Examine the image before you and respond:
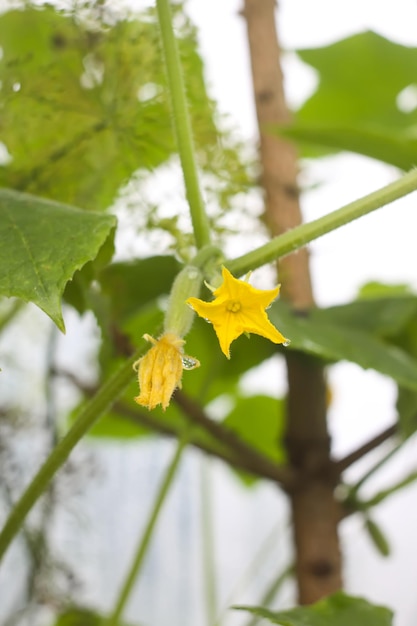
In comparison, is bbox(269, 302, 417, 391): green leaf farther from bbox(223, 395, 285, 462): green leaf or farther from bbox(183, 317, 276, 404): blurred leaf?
bbox(223, 395, 285, 462): green leaf

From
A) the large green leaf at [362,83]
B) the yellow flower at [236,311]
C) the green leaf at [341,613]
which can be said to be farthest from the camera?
the large green leaf at [362,83]

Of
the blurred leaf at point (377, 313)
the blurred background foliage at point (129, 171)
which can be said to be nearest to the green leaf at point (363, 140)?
the blurred background foliage at point (129, 171)

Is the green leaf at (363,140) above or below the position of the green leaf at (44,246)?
above

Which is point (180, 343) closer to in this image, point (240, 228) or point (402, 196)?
point (402, 196)

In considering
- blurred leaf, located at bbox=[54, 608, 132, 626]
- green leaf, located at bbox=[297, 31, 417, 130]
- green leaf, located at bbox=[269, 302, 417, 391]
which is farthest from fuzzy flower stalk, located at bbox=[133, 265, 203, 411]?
green leaf, located at bbox=[297, 31, 417, 130]

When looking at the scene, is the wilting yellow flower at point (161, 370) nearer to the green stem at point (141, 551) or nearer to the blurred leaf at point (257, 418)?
the green stem at point (141, 551)

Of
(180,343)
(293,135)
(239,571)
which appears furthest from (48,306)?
(239,571)
